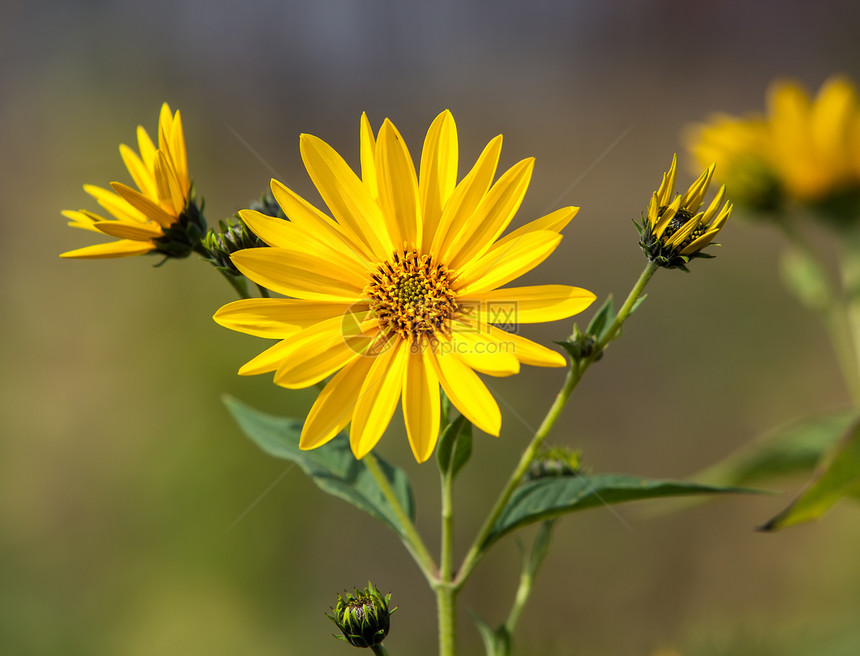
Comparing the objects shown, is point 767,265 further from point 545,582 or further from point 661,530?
point 545,582

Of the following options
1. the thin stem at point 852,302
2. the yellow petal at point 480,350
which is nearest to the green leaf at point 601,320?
the yellow petal at point 480,350

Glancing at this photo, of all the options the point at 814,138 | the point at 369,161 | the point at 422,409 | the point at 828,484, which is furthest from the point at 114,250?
the point at 814,138

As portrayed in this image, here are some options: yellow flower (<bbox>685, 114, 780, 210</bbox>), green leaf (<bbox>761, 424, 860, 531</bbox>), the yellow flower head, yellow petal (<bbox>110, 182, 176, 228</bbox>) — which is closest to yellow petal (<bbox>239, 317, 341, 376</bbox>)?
yellow petal (<bbox>110, 182, 176, 228</bbox>)

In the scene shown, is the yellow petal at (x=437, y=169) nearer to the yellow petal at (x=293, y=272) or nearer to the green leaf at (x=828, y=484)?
the yellow petal at (x=293, y=272)

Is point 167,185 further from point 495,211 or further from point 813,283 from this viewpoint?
point 813,283

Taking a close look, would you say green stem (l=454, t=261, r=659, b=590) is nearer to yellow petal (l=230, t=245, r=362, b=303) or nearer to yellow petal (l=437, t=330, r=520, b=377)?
yellow petal (l=437, t=330, r=520, b=377)
